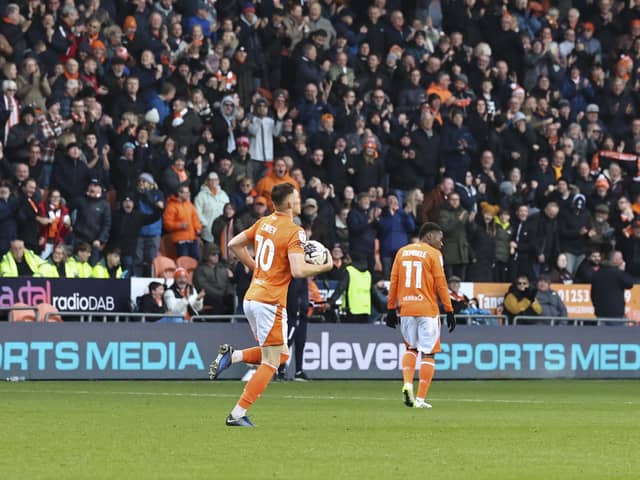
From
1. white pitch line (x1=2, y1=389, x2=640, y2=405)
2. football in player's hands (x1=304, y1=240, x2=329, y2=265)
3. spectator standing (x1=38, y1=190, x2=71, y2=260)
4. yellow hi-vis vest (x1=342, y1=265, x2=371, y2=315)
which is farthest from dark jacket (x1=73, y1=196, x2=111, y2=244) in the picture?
football in player's hands (x1=304, y1=240, x2=329, y2=265)

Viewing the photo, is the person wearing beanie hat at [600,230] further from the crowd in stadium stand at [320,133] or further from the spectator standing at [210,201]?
the spectator standing at [210,201]

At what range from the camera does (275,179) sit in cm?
2588

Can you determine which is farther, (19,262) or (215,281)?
(215,281)

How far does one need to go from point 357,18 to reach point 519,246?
6540 mm

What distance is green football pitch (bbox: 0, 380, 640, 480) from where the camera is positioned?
9672mm

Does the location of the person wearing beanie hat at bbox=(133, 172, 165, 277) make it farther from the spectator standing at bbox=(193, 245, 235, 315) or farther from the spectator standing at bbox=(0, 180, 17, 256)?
the spectator standing at bbox=(0, 180, 17, 256)

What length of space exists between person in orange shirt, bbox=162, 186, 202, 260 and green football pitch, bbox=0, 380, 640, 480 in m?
4.82

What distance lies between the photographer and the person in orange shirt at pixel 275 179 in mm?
25484

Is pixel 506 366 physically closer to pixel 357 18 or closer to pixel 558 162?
pixel 558 162

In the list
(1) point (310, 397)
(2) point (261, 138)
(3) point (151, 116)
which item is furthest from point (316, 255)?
(2) point (261, 138)

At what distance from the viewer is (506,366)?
2591cm

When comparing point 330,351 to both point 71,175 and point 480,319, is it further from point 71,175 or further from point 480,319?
point 71,175

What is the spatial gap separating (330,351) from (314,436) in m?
12.3

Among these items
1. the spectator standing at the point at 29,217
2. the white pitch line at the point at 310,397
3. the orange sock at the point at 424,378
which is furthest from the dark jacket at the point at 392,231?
the orange sock at the point at 424,378
